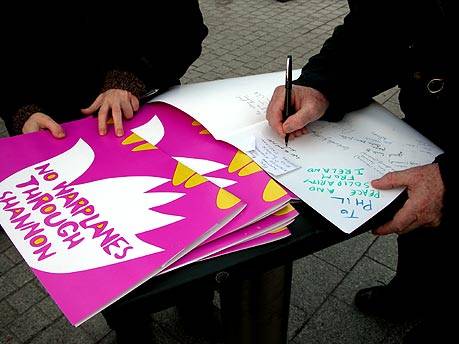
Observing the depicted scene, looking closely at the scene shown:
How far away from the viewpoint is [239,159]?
92 centimetres

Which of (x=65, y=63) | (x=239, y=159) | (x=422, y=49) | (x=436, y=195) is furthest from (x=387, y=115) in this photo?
(x=65, y=63)

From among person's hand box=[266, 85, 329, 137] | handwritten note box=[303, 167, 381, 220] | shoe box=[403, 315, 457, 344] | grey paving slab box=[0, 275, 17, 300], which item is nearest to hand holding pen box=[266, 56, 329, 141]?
person's hand box=[266, 85, 329, 137]

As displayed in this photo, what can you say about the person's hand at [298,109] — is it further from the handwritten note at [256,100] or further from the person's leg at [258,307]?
the person's leg at [258,307]

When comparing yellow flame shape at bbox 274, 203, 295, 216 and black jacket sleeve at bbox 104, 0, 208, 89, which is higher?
black jacket sleeve at bbox 104, 0, 208, 89

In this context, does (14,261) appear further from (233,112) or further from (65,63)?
(233,112)

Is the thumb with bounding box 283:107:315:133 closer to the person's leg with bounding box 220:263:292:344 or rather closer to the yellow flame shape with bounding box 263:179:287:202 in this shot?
the yellow flame shape with bounding box 263:179:287:202

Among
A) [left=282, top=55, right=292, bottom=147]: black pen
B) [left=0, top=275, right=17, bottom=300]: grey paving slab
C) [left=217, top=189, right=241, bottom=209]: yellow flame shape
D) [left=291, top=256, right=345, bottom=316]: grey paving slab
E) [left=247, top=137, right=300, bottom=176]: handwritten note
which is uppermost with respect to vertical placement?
[left=282, top=55, right=292, bottom=147]: black pen

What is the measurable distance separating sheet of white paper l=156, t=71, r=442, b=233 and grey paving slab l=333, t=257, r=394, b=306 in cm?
118

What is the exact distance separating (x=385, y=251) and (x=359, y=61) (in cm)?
141

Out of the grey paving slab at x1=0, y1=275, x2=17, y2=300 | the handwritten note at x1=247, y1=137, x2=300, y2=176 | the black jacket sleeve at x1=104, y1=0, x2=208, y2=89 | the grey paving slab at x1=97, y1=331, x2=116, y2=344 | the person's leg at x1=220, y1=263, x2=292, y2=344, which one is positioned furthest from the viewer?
the grey paving slab at x1=0, y1=275, x2=17, y2=300

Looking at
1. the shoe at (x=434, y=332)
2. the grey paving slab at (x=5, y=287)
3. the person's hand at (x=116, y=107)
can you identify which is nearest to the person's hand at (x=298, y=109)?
the person's hand at (x=116, y=107)

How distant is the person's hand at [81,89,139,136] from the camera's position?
1033 mm

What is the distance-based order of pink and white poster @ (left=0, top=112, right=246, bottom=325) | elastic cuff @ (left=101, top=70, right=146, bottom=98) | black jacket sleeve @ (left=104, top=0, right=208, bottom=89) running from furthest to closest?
1. black jacket sleeve @ (left=104, top=0, right=208, bottom=89)
2. elastic cuff @ (left=101, top=70, right=146, bottom=98)
3. pink and white poster @ (left=0, top=112, right=246, bottom=325)

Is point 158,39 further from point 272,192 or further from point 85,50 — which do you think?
point 272,192
